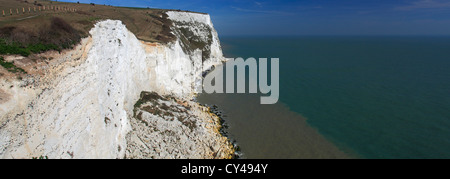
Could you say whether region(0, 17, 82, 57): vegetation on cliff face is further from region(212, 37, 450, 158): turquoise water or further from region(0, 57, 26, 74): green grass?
region(212, 37, 450, 158): turquoise water

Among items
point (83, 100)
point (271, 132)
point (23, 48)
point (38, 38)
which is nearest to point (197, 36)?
point (271, 132)

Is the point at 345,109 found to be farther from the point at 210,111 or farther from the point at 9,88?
the point at 9,88

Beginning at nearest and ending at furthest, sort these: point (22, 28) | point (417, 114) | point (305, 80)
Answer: point (22, 28) < point (417, 114) < point (305, 80)

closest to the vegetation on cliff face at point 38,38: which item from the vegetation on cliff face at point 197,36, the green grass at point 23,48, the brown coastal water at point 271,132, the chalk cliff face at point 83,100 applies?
the green grass at point 23,48

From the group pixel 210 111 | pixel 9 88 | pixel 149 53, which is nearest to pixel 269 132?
pixel 210 111

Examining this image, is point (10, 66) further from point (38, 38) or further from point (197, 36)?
point (197, 36)

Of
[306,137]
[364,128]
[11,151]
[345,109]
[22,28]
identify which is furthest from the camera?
[345,109]

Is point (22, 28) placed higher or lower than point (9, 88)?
higher
